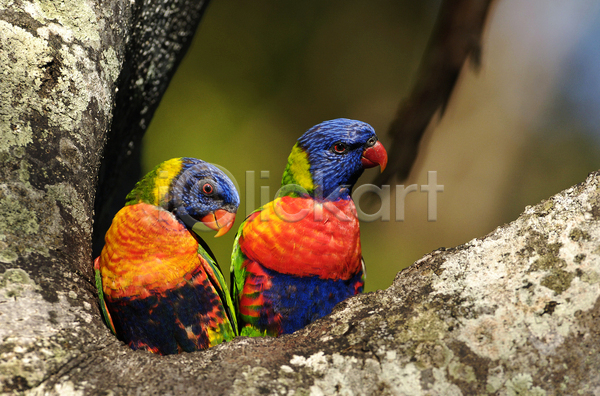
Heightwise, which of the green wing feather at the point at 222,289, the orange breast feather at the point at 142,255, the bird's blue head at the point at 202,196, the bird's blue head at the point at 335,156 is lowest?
the green wing feather at the point at 222,289

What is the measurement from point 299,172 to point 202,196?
53 cm

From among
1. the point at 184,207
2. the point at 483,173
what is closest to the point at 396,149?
the point at 483,173

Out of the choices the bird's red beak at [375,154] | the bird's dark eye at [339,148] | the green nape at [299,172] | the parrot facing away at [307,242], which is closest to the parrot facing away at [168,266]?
the parrot facing away at [307,242]

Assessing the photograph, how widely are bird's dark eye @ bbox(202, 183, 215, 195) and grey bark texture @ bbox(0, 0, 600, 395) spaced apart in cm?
49

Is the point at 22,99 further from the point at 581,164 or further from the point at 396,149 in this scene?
the point at 581,164

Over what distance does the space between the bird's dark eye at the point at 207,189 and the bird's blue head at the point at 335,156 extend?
0.47 m

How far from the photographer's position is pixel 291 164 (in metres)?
2.08

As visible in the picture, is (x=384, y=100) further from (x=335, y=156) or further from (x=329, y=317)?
(x=329, y=317)

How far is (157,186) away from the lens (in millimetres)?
1692

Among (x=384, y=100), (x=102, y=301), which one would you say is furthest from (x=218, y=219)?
(x=384, y=100)

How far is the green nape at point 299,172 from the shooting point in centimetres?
197

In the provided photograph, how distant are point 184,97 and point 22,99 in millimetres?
2673

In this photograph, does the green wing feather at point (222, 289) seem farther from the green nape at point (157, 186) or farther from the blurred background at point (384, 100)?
the blurred background at point (384, 100)

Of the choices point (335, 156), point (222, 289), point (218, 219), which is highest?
point (335, 156)
